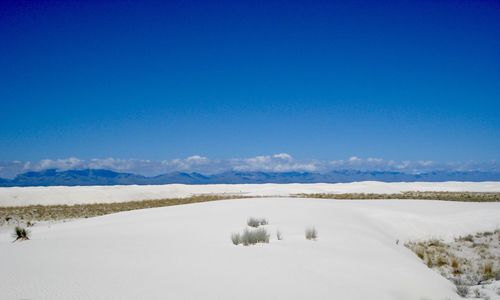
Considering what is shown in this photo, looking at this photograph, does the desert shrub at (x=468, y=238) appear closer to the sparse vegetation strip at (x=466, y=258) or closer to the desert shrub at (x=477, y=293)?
the sparse vegetation strip at (x=466, y=258)

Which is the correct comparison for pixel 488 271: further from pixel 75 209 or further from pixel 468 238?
pixel 75 209

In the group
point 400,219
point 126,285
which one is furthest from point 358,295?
point 400,219

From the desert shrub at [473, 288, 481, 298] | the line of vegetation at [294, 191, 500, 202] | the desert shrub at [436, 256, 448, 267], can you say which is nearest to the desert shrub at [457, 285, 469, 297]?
the desert shrub at [473, 288, 481, 298]

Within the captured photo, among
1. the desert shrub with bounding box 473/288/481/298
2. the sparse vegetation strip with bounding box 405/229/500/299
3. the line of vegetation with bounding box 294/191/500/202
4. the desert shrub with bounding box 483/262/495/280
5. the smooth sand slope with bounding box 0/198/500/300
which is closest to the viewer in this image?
the smooth sand slope with bounding box 0/198/500/300

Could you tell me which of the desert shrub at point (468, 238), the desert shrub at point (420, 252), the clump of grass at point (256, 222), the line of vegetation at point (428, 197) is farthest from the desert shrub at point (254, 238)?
the line of vegetation at point (428, 197)

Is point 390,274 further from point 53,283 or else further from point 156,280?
point 53,283

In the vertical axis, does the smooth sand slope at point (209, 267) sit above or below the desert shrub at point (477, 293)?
above

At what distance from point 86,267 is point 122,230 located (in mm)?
5112

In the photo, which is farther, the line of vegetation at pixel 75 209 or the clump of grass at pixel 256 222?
the line of vegetation at pixel 75 209

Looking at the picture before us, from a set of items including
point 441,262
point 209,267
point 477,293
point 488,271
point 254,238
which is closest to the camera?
point 209,267

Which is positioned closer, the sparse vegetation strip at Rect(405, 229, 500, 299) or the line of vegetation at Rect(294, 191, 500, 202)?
the sparse vegetation strip at Rect(405, 229, 500, 299)

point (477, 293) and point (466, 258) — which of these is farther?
point (466, 258)

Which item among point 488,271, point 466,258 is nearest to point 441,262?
point 488,271

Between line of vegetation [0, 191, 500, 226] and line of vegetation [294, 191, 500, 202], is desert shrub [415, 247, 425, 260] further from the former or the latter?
line of vegetation [294, 191, 500, 202]
